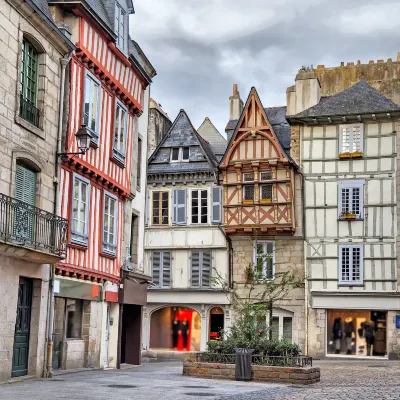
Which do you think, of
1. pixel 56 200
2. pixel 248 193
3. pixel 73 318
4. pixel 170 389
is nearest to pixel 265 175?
pixel 248 193

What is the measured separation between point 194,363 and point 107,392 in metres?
4.72

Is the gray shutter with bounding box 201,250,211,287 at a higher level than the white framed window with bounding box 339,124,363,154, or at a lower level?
lower

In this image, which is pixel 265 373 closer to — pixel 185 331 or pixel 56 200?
pixel 56 200

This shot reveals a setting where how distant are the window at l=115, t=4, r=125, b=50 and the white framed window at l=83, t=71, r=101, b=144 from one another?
77.9 inches

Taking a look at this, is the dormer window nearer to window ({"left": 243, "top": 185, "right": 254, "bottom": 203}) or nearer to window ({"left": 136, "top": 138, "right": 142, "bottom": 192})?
window ({"left": 243, "top": 185, "right": 254, "bottom": 203})

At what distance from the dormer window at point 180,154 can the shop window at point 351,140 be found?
6.85 m

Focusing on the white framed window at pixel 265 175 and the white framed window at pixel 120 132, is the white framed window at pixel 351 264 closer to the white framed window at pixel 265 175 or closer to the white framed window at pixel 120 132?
the white framed window at pixel 265 175

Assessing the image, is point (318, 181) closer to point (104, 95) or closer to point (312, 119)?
point (312, 119)

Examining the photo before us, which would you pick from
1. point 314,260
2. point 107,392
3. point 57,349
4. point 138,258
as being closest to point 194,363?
point 57,349

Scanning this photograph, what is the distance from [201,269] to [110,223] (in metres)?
13.3

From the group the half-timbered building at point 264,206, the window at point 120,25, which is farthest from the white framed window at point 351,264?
the window at point 120,25

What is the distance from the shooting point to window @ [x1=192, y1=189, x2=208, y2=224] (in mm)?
33156

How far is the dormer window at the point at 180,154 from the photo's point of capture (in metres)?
33.9

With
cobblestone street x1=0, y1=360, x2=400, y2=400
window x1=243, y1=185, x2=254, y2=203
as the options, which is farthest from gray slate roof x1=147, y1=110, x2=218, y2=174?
cobblestone street x1=0, y1=360, x2=400, y2=400
